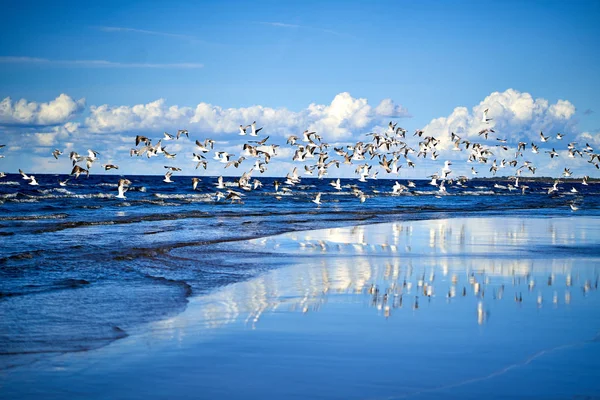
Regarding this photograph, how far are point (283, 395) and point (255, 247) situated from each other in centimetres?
1436

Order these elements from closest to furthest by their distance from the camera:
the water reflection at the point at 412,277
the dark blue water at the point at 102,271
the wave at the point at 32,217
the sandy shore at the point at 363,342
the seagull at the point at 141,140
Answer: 1. the sandy shore at the point at 363,342
2. the dark blue water at the point at 102,271
3. the water reflection at the point at 412,277
4. the seagull at the point at 141,140
5. the wave at the point at 32,217

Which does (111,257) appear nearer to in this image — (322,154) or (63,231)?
(63,231)

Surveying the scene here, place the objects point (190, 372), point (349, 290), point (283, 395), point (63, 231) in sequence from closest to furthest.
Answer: point (283, 395) < point (190, 372) < point (349, 290) < point (63, 231)

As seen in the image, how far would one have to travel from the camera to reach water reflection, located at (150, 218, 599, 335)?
37.7 ft

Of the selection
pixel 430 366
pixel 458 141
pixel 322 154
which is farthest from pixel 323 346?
pixel 458 141

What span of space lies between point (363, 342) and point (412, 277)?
5.57 m

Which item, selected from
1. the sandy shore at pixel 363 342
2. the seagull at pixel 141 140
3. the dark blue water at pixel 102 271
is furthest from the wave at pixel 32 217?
the sandy shore at pixel 363 342

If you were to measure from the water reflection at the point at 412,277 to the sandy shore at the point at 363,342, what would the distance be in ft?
0.16

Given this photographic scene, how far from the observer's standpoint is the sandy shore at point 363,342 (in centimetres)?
750

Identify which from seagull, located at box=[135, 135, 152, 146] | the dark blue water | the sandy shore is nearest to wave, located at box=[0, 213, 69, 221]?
the dark blue water

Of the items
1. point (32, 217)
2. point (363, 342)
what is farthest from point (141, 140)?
point (363, 342)

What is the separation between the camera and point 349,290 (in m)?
13.0

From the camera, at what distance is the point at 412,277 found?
47.8 ft

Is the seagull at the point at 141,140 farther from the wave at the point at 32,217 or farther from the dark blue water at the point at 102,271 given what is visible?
the wave at the point at 32,217
